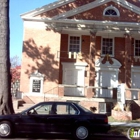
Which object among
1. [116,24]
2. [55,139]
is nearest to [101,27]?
[116,24]

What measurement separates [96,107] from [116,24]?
25.0ft

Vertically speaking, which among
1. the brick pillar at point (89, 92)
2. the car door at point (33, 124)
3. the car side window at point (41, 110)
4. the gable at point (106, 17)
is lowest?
the car door at point (33, 124)

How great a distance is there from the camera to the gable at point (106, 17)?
76.3ft

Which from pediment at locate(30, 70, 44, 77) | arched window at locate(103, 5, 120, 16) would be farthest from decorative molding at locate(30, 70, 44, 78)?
arched window at locate(103, 5, 120, 16)

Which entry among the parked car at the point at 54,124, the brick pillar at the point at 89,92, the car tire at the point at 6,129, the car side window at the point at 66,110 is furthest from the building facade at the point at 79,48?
the car tire at the point at 6,129

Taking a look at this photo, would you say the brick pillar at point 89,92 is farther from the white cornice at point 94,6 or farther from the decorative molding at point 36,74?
the white cornice at point 94,6

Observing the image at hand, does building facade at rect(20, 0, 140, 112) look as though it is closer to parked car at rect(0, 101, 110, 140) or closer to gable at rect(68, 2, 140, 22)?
gable at rect(68, 2, 140, 22)

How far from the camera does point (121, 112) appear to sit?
16.9 m

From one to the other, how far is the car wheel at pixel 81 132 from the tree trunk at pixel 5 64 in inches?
158

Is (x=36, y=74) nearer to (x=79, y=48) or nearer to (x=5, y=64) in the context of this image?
(x=79, y=48)

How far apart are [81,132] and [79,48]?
15.0m

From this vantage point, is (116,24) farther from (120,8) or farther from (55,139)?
(55,139)

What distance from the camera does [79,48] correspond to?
24484mm

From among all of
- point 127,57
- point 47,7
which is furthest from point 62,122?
point 47,7
